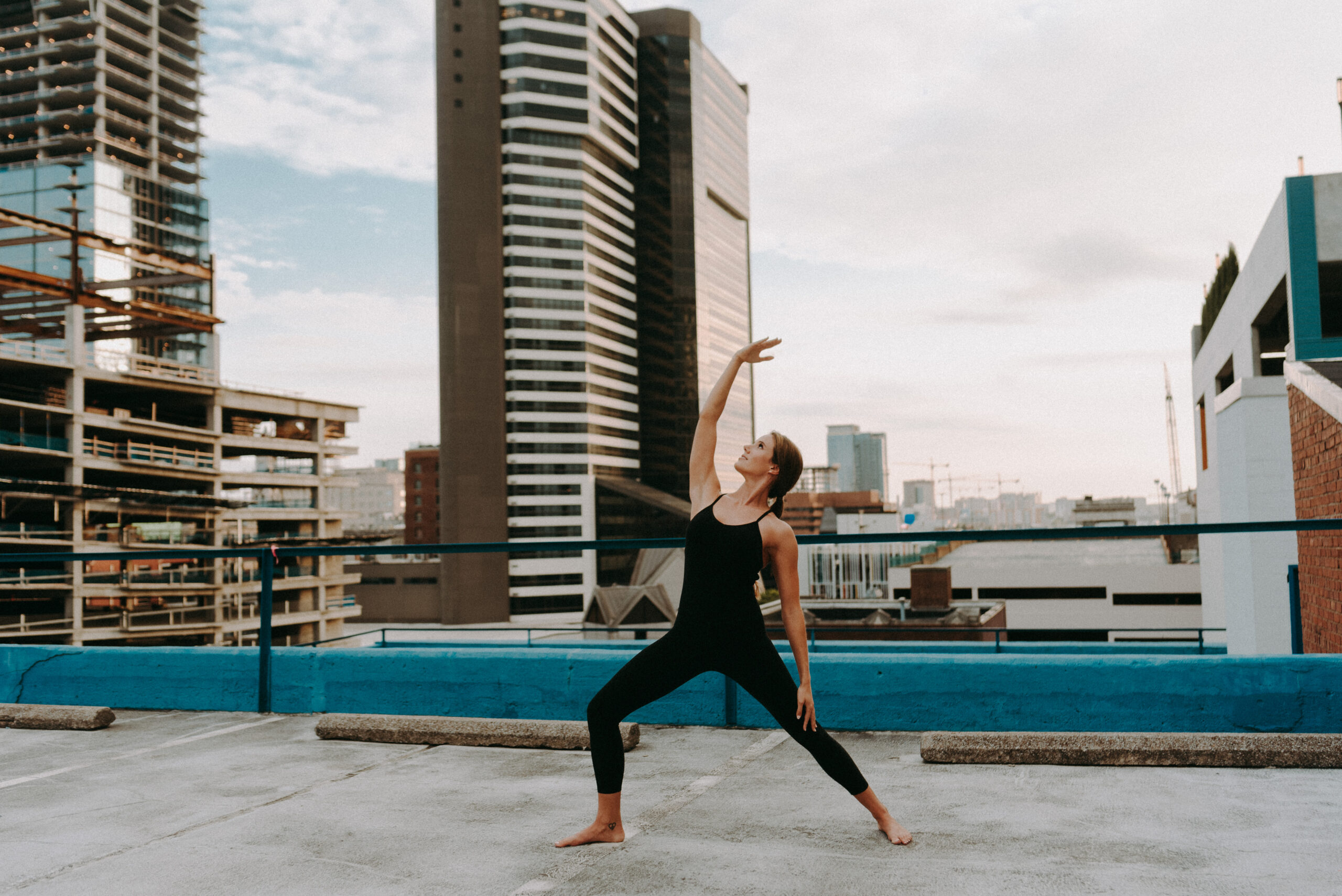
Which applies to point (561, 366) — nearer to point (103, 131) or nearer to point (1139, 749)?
point (103, 131)

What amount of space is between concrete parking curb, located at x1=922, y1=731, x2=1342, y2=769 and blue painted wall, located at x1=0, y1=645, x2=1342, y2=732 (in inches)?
13.6

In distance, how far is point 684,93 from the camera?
127 m

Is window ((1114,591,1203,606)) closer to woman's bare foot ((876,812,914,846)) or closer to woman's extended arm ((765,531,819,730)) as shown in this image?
woman's bare foot ((876,812,914,846))

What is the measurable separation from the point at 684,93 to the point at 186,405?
77842 mm

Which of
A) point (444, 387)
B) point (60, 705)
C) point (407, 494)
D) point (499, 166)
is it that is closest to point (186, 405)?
point (444, 387)

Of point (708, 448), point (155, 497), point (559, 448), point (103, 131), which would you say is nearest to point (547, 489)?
point (559, 448)

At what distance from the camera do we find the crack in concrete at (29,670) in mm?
7270

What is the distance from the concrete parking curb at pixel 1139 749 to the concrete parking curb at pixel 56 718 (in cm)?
548

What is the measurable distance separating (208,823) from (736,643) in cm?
255

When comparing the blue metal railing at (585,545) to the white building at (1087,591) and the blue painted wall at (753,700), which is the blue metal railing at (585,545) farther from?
the white building at (1087,591)

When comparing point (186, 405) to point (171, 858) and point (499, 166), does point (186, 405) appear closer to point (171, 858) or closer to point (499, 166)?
point (499, 166)

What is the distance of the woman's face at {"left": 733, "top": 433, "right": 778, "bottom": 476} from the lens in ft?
11.7

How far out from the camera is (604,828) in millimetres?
3623

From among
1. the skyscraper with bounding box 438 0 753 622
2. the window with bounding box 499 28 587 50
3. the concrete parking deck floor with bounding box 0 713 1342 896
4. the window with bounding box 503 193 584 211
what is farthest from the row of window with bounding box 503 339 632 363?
the concrete parking deck floor with bounding box 0 713 1342 896
